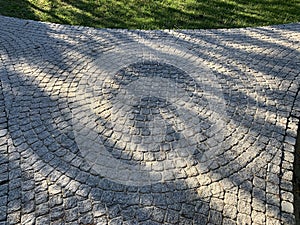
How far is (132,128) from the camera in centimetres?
483

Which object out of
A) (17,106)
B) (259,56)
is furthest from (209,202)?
(259,56)

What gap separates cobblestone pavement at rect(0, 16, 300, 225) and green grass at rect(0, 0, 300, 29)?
902 millimetres

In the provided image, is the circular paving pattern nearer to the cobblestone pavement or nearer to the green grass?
the cobblestone pavement

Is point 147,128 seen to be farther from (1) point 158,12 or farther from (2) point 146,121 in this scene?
(1) point 158,12

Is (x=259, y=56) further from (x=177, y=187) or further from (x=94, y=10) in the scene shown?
(x=94, y=10)

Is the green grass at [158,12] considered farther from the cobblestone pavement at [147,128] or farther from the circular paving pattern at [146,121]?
the circular paving pattern at [146,121]

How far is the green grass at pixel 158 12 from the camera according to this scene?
8.01 meters

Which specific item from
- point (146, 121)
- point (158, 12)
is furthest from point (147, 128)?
point (158, 12)

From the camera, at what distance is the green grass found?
8.01 meters

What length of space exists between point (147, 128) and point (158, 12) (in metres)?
4.84

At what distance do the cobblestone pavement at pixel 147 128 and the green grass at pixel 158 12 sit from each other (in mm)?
902

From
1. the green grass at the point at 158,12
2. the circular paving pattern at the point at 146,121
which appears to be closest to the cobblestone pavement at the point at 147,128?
the circular paving pattern at the point at 146,121

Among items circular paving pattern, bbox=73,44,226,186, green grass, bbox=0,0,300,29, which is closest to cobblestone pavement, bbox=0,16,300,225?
circular paving pattern, bbox=73,44,226,186

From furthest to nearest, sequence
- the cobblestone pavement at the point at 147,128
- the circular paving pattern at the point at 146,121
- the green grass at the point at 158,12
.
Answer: the green grass at the point at 158,12 → the circular paving pattern at the point at 146,121 → the cobblestone pavement at the point at 147,128
